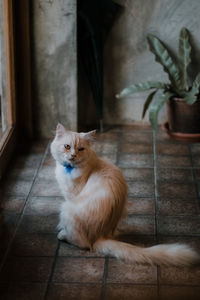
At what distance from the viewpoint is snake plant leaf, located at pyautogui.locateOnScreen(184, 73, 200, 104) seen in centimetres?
504

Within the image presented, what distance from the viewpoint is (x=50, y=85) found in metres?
5.28

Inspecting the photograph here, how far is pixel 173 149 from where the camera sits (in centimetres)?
522

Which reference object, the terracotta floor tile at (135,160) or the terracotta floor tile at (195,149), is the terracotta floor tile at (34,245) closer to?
the terracotta floor tile at (135,160)

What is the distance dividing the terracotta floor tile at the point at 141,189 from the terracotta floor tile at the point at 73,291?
129 cm

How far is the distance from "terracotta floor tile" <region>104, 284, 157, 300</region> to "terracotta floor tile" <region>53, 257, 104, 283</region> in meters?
0.13

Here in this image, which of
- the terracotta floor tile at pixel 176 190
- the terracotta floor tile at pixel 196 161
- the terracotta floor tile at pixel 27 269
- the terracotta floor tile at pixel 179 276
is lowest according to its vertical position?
the terracotta floor tile at pixel 196 161

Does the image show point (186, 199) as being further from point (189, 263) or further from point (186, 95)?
point (186, 95)

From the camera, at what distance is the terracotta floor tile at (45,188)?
14.3 feet

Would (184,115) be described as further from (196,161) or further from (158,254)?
(158,254)

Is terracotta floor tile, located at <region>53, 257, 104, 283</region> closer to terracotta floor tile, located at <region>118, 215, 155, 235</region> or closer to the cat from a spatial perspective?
the cat

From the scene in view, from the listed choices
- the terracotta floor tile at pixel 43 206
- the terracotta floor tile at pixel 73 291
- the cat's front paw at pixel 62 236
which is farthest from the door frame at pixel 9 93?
the terracotta floor tile at pixel 73 291

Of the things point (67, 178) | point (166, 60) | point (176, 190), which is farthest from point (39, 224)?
point (166, 60)

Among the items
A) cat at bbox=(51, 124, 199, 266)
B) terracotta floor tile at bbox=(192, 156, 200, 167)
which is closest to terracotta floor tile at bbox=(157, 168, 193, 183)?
terracotta floor tile at bbox=(192, 156, 200, 167)

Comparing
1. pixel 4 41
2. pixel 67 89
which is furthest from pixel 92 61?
pixel 4 41
